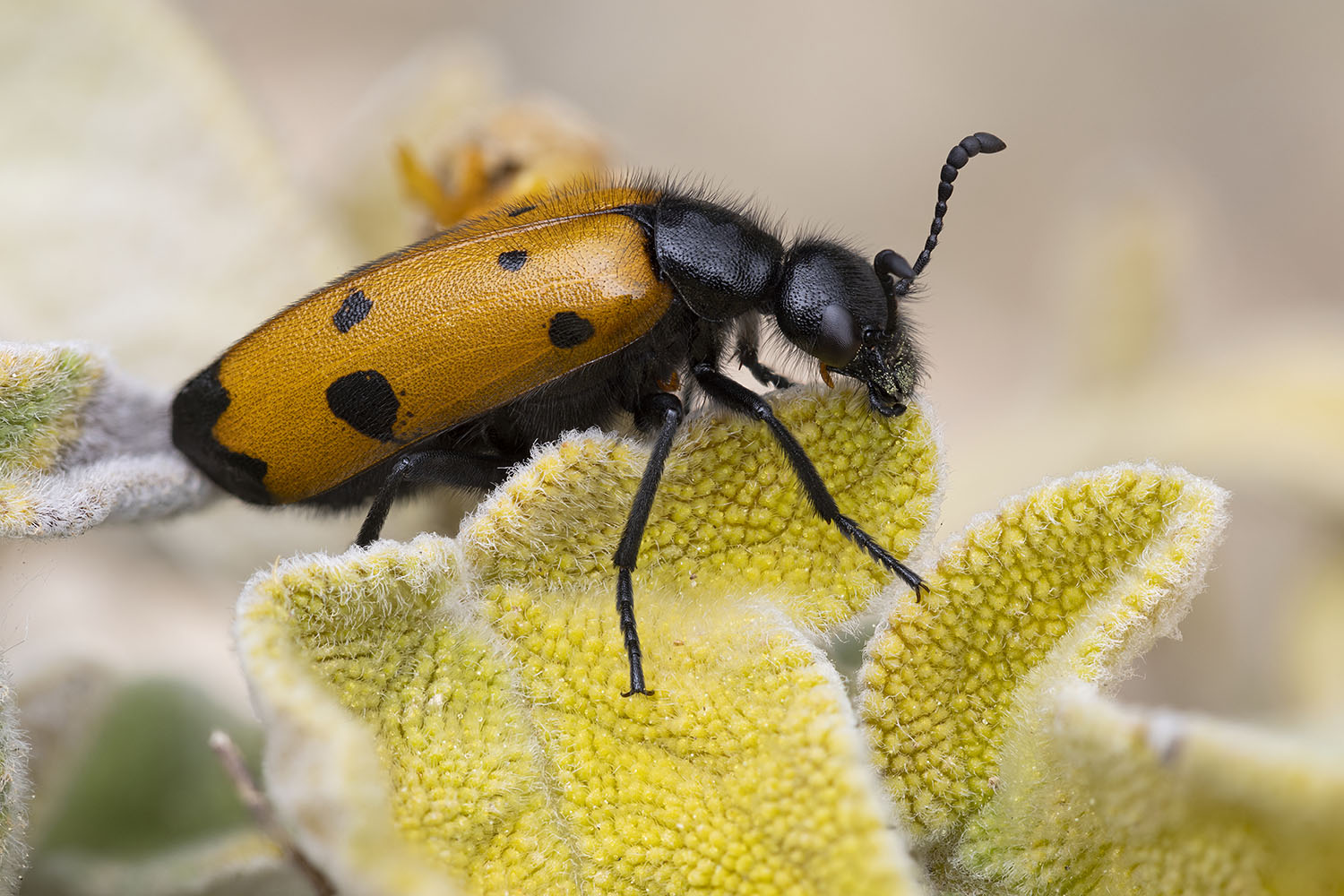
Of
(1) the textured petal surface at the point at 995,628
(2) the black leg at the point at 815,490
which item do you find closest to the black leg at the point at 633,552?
(2) the black leg at the point at 815,490

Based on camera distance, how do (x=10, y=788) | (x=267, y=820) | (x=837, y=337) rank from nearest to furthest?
(x=10, y=788)
(x=267, y=820)
(x=837, y=337)

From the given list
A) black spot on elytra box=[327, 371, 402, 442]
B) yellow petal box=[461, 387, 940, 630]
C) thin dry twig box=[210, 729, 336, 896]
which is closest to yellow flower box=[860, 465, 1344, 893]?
yellow petal box=[461, 387, 940, 630]

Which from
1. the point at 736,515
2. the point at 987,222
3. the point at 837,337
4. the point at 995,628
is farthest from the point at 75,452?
the point at 987,222

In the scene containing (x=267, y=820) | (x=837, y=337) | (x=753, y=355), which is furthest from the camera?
(x=753, y=355)

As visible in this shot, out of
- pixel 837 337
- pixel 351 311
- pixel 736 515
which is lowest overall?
pixel 736 515

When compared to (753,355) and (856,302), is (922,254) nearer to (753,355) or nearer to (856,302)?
(856,302)

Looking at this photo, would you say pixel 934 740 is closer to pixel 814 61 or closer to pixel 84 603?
pixel 84 603

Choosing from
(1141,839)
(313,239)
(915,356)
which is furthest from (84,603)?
(1141,839)

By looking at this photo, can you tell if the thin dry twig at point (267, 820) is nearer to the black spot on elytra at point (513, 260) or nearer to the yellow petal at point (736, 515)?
the yellow petal at point (736, 515)
